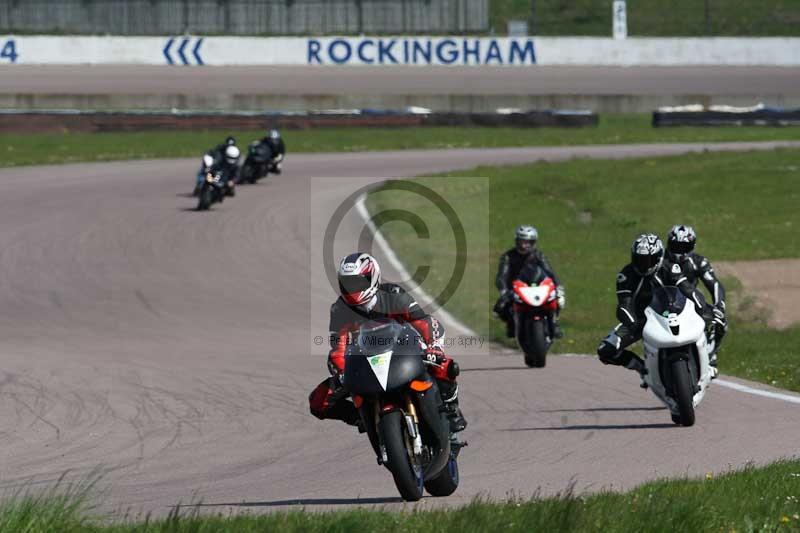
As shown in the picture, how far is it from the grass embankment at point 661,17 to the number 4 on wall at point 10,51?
16.4m

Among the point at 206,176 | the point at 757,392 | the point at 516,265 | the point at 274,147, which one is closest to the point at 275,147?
the point at 274,147

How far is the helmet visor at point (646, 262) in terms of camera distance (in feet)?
39.0

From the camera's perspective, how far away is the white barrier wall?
47303 mm

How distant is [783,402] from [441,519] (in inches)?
230

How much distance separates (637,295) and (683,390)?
3.98 ft

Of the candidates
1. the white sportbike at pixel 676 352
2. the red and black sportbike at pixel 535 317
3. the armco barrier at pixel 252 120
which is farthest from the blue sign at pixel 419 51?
the white sportbike at pixel 676 352

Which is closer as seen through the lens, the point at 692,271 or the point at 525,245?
the point at 692,271

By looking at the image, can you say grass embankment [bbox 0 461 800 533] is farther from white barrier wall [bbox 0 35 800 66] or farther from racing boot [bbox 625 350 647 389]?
white barrier wall [bbox 0 35 800 66]

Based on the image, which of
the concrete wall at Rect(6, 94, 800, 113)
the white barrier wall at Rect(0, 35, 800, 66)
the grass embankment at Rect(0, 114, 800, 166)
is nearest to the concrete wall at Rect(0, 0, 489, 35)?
the white barrier wall at Rect(0, 35, 800, 66)

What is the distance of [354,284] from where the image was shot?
8.12 meters

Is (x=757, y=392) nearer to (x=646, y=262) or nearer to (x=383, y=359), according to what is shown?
(x=646, y=262)

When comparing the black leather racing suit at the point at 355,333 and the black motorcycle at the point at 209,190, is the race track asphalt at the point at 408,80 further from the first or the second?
the black leather racing suit at the point at 355,333

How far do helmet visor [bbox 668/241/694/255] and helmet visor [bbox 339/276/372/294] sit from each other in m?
4.79

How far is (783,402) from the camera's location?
12297 mm
